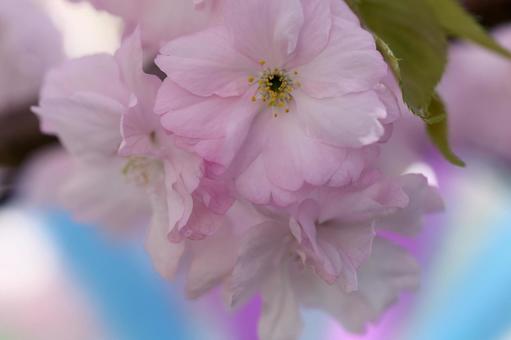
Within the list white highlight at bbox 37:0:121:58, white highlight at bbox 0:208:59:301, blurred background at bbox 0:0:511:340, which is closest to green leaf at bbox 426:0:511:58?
blurred background at bbox 0:0:511:340

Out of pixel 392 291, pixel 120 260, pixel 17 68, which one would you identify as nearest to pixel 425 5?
pixel 392 291

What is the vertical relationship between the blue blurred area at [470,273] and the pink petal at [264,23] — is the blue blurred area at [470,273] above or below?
below

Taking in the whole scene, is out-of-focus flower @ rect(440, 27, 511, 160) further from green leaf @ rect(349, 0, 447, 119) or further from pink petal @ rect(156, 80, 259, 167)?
pink petal @ rect(156, 80, 259, 167)

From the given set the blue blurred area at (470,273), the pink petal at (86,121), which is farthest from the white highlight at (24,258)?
the pink petal at (86,121)

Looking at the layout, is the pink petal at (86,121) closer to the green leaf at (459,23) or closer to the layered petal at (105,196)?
the layered petal at (105,196)

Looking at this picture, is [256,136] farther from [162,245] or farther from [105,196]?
[105,196]

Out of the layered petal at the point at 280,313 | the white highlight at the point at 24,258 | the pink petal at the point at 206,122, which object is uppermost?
the pink petal at the point at 206,122
